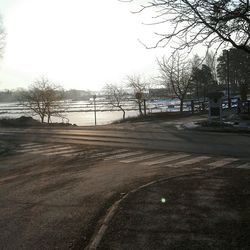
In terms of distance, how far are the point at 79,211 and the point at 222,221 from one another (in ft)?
8.79

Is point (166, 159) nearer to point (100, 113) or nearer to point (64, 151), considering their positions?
point (64, 151)

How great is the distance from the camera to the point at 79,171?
1370 cm

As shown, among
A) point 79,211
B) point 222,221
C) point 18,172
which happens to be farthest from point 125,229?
point 18,172

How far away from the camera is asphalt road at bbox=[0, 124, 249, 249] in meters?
7.45

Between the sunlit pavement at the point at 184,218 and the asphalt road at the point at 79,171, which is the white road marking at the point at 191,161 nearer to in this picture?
the asphalt road at the point at 79,171

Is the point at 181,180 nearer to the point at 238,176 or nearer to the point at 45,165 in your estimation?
the point at 238,176

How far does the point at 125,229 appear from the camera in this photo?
6707 mm

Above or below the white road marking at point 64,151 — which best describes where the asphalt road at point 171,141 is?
above

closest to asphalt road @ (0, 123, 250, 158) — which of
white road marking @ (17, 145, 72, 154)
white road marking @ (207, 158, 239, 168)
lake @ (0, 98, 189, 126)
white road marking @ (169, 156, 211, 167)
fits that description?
white road marking @ (207, 158, 239, 168)

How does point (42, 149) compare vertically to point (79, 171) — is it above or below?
below

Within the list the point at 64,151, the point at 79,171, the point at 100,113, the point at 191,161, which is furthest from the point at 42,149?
the point at 100,113

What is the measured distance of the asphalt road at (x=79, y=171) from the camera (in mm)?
7453

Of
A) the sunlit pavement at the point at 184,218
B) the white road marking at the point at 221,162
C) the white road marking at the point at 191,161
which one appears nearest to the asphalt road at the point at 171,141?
the white road marking at the point at 221,162

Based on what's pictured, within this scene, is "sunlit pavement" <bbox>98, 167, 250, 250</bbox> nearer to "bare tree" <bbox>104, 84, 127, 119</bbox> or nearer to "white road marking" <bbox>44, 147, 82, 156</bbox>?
"white road marking" <bbox>44, 147, 82, 156</bbox>
